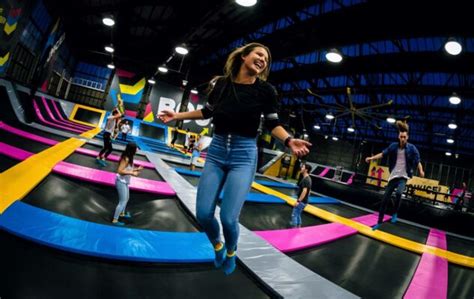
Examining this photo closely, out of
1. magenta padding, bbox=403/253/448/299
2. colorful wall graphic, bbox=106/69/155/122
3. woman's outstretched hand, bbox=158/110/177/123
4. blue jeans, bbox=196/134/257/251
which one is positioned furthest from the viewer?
colorful wall graphic, bbox=106/69/155/122

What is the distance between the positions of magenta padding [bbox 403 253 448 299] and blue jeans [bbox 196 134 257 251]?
2.04m

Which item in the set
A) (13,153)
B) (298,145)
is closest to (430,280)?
(298,145)

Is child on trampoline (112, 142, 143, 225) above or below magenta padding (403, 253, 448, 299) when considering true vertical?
above

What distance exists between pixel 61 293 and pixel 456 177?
2795 centimetres

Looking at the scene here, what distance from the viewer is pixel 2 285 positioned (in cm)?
137

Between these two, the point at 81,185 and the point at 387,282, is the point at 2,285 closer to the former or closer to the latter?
the point at 81,185

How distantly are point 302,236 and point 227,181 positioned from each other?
2.42 metres

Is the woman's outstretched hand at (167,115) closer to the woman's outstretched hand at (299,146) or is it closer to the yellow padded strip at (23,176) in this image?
the woman's outstretched hand at (299,146)

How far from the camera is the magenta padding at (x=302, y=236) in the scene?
9.56 ft

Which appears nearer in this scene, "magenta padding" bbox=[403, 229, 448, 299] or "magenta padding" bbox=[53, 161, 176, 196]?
"magenta padding" bbox=[403, 229, 448, 299]

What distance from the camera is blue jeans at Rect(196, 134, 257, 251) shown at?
145cm

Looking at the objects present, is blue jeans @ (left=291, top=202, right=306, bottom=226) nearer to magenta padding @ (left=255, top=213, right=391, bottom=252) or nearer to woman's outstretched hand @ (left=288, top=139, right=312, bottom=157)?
magenta padding @ (left=255, top=213, right=391, bottom=252)

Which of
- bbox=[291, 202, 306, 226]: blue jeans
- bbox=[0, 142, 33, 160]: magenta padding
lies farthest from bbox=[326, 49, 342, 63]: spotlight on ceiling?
bbox=[0, 142, 33, 160]: magenta padding

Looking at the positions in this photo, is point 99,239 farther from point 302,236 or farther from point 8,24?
point 8,24
